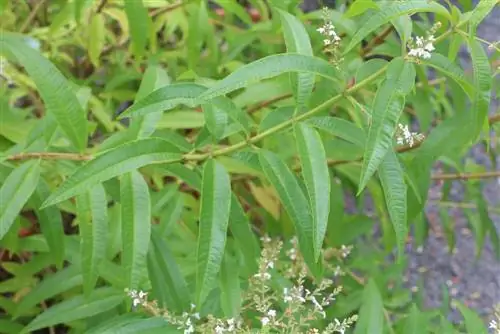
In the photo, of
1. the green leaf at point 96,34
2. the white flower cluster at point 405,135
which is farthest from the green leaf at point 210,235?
the green leaf at point 96,34

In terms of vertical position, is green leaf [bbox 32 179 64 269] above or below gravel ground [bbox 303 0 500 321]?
below

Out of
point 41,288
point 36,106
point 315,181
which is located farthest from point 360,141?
point 36,106

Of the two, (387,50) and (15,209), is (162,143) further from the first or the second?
(387,50)

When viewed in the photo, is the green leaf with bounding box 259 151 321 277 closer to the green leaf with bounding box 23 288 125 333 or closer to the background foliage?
the background foliage

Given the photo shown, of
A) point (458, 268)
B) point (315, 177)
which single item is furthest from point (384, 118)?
point (458, 268)

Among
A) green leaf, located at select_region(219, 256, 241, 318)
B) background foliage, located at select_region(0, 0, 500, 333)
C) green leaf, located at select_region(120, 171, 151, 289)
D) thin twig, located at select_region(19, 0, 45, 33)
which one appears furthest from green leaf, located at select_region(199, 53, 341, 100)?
thin twig, located at select_region(19, 0, 45, 33)

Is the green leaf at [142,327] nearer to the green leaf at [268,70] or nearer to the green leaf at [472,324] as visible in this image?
the green leaf at [268,70]
